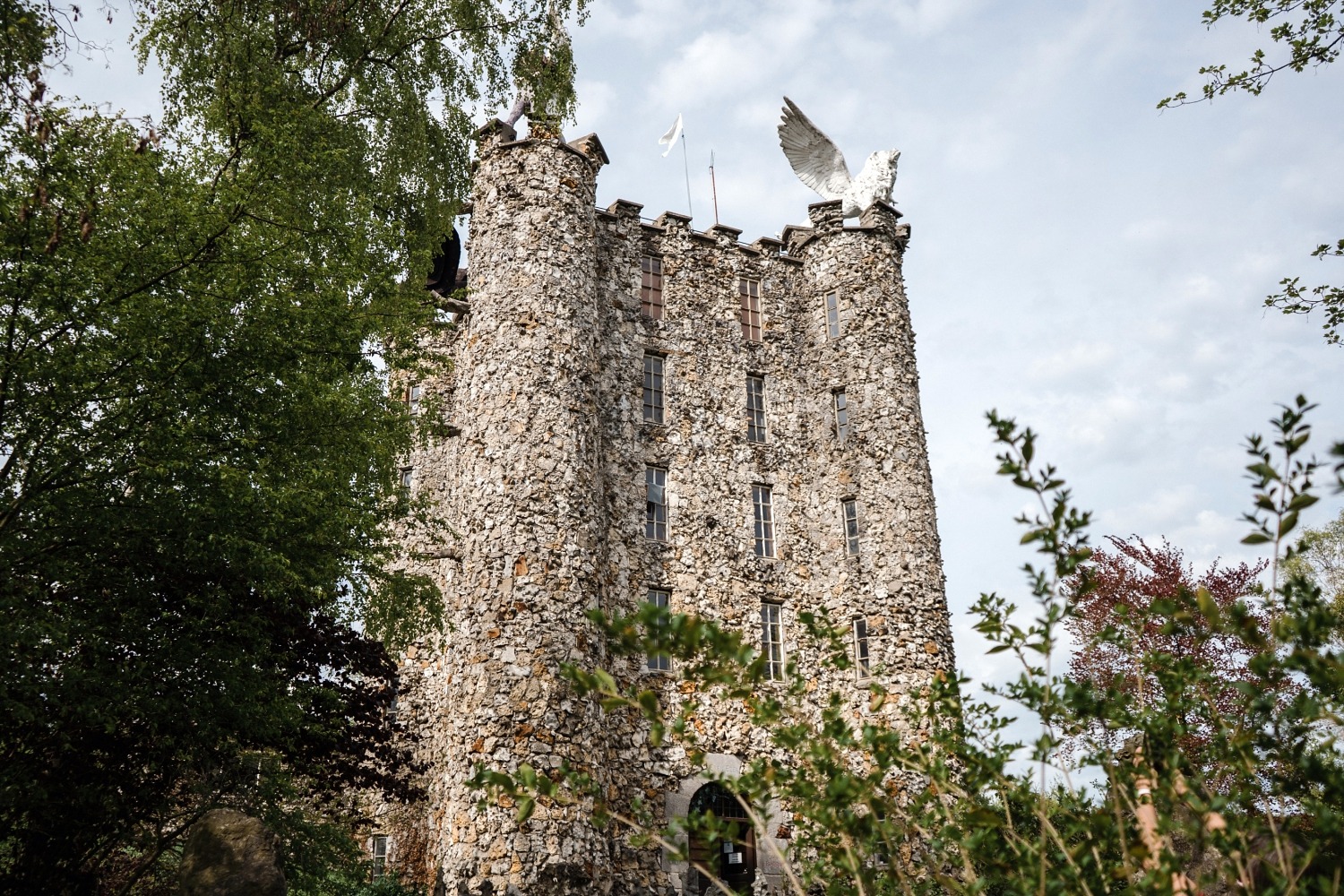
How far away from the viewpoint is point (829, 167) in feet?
80.3

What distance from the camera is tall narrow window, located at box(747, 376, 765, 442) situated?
22.0 metres

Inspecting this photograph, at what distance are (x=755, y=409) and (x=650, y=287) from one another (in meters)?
3.76

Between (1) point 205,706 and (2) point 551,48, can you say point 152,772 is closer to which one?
(1) point 205,706

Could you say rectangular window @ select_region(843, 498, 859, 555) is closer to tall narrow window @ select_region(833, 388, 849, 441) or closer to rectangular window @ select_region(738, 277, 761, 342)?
tall narrow window @ select_region(833, 388, 849, 441)

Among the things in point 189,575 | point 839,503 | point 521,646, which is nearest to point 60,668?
point 189,575

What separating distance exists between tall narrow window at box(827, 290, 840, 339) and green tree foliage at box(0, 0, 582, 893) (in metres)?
10.8

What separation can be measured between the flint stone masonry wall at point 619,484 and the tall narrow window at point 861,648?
0.22 meters

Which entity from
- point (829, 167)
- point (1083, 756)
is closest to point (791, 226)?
point (829, 167)

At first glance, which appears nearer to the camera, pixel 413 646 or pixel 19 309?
pixel 19 309

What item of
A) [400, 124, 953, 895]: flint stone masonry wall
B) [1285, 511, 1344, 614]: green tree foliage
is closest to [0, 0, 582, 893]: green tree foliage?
[400, 124, 953, 895]: flint stone masonry wall

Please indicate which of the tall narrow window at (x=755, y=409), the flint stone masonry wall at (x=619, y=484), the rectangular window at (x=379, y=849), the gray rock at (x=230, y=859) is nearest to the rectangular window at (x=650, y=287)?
the flint stone masonry wall at (x=619, y=484)

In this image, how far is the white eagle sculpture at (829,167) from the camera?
24.2m

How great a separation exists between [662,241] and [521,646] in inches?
431

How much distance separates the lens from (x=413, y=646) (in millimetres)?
20766
